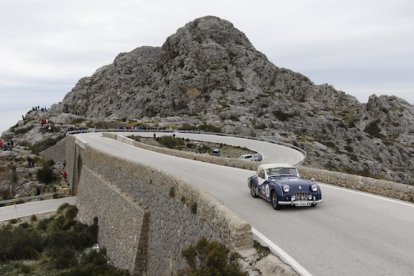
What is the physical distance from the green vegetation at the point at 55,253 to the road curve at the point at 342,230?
9.23 m

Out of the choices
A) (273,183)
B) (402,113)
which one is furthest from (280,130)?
(273,183)

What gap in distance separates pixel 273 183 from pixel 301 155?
3229cm

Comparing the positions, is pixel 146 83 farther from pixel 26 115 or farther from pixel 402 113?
pixel 402 113

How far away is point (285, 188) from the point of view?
12891 mm

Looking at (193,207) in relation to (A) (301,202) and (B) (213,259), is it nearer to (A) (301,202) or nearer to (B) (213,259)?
(A) (301,202)

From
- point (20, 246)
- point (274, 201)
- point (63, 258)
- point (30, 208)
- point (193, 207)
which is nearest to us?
point (193, 207)

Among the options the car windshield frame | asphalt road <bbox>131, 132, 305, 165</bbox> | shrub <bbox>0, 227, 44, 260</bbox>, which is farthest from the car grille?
asphalt road <bbox>131, 132, 305, 165</bbox>

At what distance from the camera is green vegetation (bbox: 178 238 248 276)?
8.33 meters

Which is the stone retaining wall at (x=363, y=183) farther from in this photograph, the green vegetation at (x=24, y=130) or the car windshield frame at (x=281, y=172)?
the green vegetation at (x=24, y=130)

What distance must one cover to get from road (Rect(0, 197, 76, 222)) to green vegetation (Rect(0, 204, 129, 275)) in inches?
239

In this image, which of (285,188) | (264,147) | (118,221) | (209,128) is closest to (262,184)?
(285,188)

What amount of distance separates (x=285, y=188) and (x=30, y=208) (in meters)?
31.2

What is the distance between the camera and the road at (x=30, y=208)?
117 ft

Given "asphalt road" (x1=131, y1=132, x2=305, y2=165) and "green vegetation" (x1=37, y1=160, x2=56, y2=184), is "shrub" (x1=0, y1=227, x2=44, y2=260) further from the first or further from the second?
"asphalt road" (x1=131, y1=132, x2=305, y2=165)
